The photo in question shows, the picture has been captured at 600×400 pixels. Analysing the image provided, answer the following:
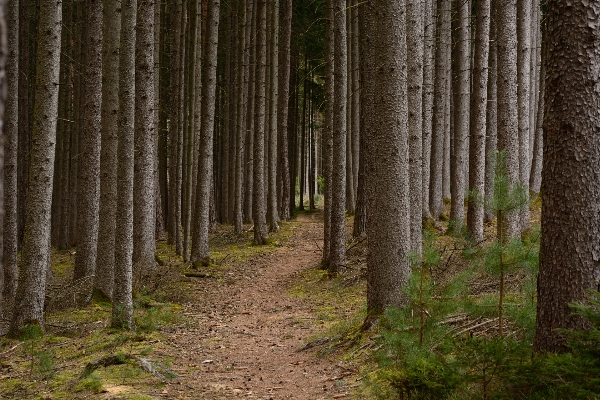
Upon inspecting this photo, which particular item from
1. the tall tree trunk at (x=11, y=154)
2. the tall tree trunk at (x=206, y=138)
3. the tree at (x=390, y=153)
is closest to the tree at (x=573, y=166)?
the tree at (x=390, y=153)

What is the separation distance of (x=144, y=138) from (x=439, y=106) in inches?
343

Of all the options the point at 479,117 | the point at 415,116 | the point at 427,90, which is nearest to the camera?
the point at 415,116

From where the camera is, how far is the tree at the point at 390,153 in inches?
315

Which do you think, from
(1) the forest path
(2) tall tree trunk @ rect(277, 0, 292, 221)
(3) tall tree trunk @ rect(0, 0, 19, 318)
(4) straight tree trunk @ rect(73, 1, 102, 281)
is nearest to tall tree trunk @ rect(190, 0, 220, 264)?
(1) the forest path

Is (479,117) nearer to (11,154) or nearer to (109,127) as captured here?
(109,127)

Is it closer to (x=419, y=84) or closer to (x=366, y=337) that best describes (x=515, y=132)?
(x=419, y=84)

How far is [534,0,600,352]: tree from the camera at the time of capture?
4.65m

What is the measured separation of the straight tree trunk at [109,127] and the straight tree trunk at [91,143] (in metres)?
1.53

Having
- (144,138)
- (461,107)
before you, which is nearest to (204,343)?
(144,138)

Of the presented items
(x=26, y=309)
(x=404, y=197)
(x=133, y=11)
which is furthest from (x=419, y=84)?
(x=26, y=309)

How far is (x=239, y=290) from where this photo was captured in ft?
48.0

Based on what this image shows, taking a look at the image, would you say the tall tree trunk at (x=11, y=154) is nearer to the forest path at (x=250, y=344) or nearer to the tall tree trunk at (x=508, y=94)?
the forest path at (x=250, y=344)

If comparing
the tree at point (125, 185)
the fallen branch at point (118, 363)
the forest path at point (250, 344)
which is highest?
the tree at point (125, 185)

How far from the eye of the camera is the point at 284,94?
2317 cm
